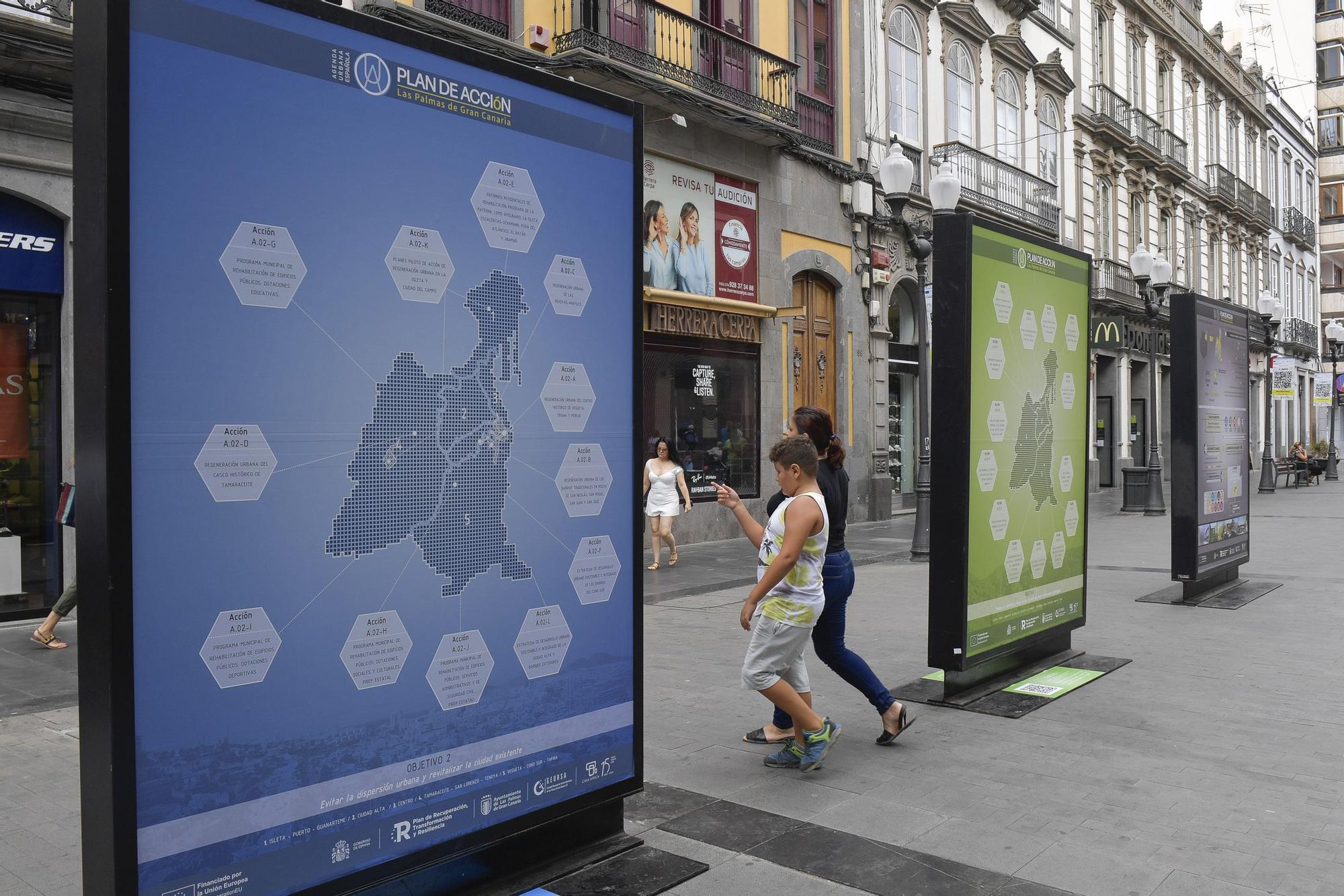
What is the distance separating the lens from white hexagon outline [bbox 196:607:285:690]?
2.99 meters

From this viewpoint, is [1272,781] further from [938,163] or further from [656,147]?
[938,163]

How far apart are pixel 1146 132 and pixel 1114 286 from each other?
20.3ft

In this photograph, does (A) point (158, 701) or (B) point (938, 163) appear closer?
(A) point (158, 701)

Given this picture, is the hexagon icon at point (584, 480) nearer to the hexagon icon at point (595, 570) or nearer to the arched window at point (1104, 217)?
the hexagon icon at point (595, 570)

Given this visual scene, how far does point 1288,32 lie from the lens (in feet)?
172

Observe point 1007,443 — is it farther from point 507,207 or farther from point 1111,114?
point 1111,114

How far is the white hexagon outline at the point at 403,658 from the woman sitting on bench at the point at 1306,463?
36.5 meters

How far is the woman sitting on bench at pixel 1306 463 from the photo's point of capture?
34312mm

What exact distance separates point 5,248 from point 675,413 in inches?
350

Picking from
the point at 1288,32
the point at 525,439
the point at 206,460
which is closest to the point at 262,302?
the point at 206,460

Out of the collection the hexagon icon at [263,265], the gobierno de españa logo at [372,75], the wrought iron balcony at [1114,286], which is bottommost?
the hexagon icon at [263,265]

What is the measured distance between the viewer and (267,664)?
314cm

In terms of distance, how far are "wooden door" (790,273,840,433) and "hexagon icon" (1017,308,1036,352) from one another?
11.1 m

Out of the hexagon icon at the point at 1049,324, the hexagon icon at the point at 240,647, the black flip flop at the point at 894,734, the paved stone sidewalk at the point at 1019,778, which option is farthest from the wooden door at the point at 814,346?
the hexagon icon at the point at 240,647
